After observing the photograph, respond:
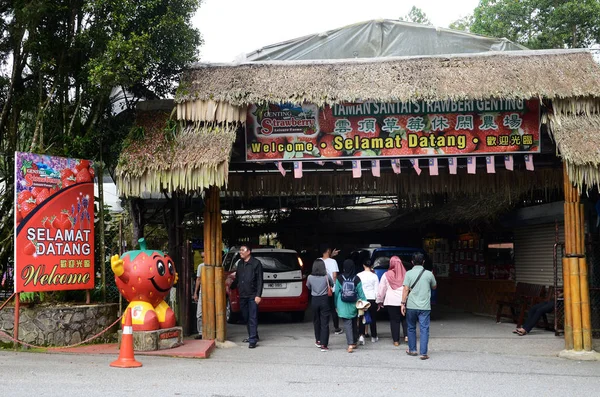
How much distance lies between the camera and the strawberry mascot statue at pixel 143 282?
10.4 metres

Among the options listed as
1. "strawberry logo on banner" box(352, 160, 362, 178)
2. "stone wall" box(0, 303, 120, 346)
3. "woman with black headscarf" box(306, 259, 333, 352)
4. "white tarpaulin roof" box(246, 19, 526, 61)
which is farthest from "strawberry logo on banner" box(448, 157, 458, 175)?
"stone wall" box(0, 303, 120, 346)

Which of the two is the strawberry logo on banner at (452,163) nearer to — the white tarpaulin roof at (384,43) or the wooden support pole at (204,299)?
the white tarpaulin roof at (384,43)

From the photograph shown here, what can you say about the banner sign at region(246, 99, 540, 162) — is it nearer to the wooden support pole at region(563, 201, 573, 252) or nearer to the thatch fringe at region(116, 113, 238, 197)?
the thatch fringe at region(116, 113, 238, 197)

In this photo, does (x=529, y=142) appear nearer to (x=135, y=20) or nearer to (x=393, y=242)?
(x=135, y=20)

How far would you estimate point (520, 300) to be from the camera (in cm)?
1380

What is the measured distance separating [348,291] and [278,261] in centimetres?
432

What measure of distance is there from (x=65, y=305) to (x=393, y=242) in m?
14.7

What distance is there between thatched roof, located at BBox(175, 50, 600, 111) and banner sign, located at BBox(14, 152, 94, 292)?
2258mm

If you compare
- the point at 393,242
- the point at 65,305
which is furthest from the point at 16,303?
the point at 393,242

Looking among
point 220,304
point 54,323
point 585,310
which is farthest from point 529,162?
point 54,323

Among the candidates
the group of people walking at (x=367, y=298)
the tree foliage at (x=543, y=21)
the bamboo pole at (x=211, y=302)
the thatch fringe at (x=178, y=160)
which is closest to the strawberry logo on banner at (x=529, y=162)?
the group of people walking at (x=367, y=298)

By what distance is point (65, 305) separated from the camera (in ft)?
37.3

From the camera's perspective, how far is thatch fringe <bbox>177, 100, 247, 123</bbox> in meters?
11.4

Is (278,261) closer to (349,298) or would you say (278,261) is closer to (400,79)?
(349,298)
